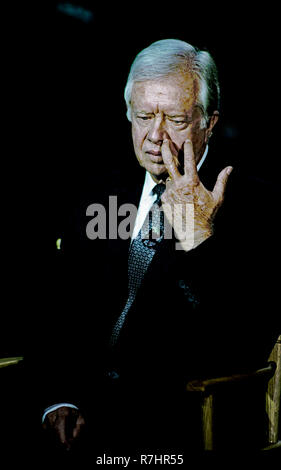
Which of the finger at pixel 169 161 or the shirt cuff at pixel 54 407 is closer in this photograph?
the finger at pixel 169 161

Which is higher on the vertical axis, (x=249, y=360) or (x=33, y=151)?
(x=33, y=151)

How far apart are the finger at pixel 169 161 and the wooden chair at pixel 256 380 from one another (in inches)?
27.6

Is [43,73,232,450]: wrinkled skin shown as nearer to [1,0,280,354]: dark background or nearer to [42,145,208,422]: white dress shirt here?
[42,145,208,422]: white dress shirt

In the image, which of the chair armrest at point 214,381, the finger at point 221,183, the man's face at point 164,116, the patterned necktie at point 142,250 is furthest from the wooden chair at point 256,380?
the man's face at point 164,116

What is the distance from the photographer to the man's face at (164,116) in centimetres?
150

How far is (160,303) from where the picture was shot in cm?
161

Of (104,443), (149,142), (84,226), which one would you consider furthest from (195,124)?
(104,443)

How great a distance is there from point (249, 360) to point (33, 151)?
1.51 m

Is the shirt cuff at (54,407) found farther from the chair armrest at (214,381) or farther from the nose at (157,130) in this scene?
the nose at (157,130)

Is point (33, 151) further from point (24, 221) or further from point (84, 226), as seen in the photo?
point (84, 226)

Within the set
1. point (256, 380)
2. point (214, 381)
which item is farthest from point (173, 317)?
point (256, 380)

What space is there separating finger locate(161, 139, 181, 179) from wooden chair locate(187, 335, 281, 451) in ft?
2.30

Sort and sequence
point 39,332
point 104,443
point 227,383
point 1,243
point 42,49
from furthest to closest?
point 1,243 → point 42,49 → point 39,332 → point 104,443 → point 227,383

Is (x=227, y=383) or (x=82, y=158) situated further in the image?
(x=82, y=158)
